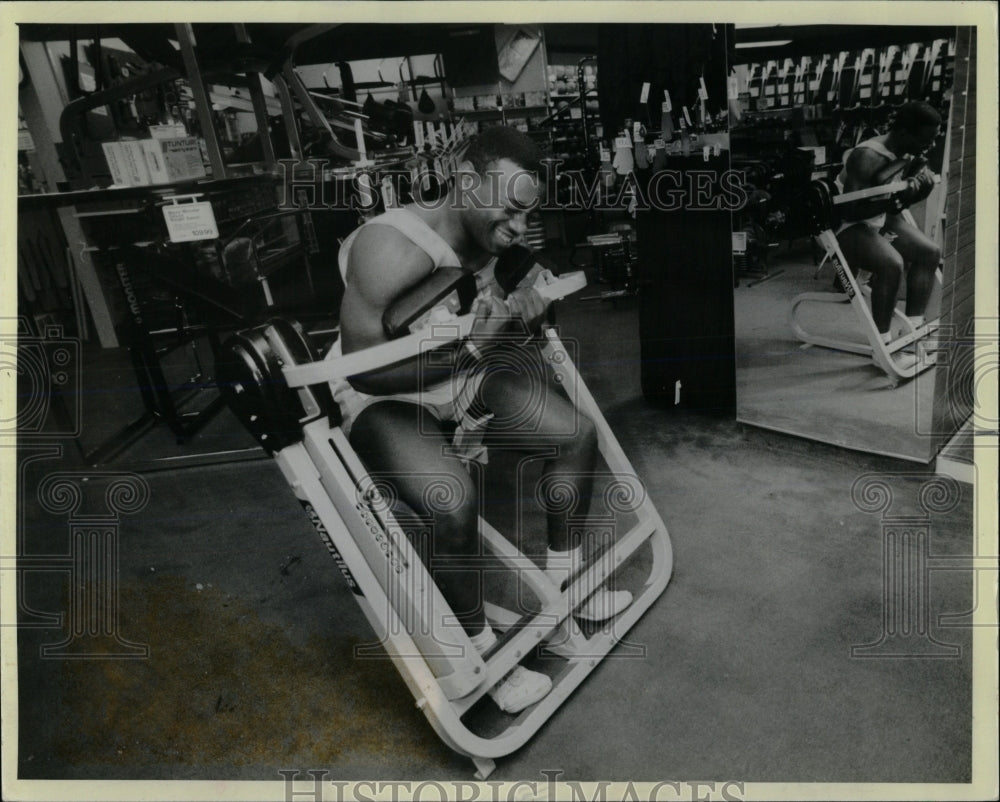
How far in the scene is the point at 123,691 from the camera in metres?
1.53

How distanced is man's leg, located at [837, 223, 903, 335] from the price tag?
1.88m

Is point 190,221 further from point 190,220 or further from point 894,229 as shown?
Answer: point 894,229

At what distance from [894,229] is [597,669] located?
1512 mm

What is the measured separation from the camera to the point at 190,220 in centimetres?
181

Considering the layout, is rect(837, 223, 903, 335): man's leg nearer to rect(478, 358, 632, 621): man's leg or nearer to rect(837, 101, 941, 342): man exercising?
rect(837, 101, 941, 342): man exercising

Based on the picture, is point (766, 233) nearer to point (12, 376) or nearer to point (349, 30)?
point (349, 30)

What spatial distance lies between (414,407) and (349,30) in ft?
2.76

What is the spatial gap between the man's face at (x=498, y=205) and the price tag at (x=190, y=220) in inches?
32.3

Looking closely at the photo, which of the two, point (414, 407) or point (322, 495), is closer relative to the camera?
point (322, 495)

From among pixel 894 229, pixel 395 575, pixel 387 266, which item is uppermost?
pixel 387 266

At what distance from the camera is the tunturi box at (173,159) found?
1709mm

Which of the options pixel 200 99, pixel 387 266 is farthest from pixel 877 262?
pixel 200 99

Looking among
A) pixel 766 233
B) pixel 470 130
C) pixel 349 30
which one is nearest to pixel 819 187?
pixel 766 233

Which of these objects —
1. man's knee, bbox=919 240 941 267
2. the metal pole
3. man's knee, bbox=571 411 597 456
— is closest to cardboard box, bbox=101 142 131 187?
the metal pole
